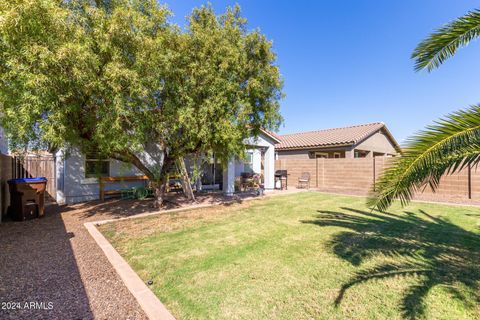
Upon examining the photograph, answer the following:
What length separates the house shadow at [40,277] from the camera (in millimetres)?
3234

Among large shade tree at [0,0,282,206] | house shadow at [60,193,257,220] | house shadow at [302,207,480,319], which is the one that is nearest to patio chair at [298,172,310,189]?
house shadow at [60,193,257,220]

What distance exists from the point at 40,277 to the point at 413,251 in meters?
7.27

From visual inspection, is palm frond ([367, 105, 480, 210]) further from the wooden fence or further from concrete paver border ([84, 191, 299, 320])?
the wooden fence

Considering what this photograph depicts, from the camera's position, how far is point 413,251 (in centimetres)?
509

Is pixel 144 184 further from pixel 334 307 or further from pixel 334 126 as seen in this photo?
pixel 334 126

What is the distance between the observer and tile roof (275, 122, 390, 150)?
19.2 meters

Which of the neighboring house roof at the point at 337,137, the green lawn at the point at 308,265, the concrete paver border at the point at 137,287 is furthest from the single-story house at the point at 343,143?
the concrete paver border at the point at 137,287

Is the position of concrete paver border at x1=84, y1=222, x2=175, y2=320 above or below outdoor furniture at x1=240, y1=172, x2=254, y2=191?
below

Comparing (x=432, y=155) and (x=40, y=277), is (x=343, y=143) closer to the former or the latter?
(x=432, y=155)

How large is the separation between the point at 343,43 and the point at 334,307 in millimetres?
15044

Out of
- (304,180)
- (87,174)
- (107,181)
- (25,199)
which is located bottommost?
(304,180)

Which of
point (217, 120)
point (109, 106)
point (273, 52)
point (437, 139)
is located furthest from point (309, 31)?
point (437, 139)

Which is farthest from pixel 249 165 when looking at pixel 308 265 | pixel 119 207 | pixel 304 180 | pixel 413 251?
pixel 308 265

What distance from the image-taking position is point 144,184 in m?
12.8
